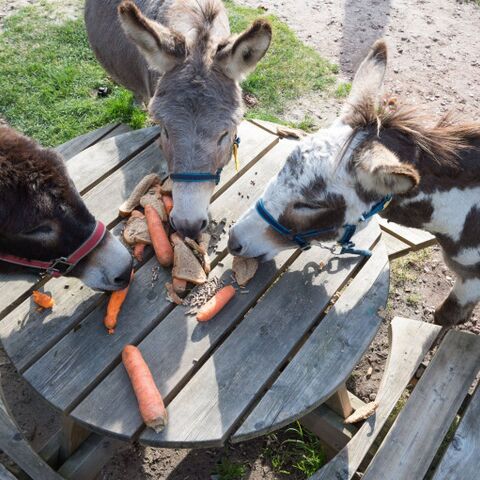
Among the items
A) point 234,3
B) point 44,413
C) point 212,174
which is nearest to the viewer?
point 212,174

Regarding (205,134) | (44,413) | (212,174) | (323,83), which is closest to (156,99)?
(205,134)

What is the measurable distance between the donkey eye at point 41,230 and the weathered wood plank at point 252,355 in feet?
3.50

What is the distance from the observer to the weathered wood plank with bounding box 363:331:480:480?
2344 millimetres

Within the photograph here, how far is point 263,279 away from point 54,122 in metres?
3.68

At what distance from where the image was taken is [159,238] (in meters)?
2.71

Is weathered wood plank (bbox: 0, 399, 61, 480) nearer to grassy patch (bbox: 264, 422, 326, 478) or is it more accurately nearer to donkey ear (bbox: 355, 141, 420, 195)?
grassy patch (bbox: 264, 422, 326, 478)

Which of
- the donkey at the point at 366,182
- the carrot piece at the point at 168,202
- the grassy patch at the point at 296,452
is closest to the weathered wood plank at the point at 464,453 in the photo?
the grassy patch at the point at 296,452

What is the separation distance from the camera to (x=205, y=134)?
8.88ft

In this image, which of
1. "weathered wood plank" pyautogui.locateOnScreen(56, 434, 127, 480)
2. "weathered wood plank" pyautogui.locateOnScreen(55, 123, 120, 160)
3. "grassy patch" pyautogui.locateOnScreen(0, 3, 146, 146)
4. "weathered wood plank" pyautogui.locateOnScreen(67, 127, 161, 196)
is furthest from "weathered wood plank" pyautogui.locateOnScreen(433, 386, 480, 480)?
"grassy patch" pyautogui.locateOnScreen(0, 3, 146, 146)

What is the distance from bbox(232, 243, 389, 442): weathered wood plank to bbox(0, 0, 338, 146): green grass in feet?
9.79

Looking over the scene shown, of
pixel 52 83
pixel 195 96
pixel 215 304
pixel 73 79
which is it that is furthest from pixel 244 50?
pixel 52 83

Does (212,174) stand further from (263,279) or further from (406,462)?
(406,462)

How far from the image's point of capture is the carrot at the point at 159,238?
2.66 metres

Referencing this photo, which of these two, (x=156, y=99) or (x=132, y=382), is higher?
(x=156, y=99)
